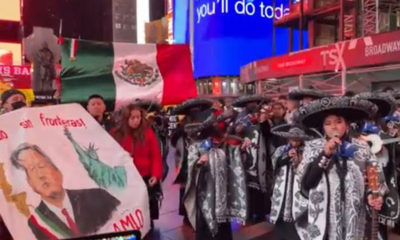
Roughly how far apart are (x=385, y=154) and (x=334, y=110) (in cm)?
176

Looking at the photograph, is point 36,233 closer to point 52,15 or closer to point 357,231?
point 357,231

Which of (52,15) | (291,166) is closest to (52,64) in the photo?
(291,166)

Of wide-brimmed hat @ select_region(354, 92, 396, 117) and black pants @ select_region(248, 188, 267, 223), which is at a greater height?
wide-brimmed hat @ select_region(354, 92, 396, 117)

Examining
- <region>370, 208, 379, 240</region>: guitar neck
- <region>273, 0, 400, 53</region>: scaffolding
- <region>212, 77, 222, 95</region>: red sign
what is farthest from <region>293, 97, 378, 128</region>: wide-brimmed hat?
<region>212, 77, 222, 95</region>: red sign

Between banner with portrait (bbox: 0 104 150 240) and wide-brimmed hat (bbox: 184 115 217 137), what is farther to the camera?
wide-brimmed hat (bbox: 184 115 217 137)

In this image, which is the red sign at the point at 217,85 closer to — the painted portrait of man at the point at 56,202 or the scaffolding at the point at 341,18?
the scaffolding at the point at 341,18

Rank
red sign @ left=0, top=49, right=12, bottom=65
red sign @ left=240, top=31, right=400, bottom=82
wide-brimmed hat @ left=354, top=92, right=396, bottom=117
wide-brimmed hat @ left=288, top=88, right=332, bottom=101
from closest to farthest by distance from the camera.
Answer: wide-brimmed hat @ left=354, top=92, right=396, bottom=117 → wide-brimmed hat @ left=288, top=88, right=332, bottom=101 → red sign @ left=0, top=49, right=12, bottom=65 → red sign @ left=240, top=31, right=400, bottom=82

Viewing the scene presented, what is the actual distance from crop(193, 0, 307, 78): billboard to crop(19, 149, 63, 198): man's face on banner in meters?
31.7

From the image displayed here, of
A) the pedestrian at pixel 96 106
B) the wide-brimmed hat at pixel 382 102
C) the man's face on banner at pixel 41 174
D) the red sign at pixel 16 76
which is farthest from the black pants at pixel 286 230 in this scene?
the red sign at pixel 16 76

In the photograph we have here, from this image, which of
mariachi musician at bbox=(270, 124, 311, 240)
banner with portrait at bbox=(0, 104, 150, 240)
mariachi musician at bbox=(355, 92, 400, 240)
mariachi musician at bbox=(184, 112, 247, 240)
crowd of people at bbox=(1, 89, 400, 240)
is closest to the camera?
banner with portrait at bbox=(0, 104, 150, 240)

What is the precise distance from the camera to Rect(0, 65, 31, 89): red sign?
8984mm

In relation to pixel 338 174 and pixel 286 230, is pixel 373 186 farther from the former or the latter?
pixel 286 230

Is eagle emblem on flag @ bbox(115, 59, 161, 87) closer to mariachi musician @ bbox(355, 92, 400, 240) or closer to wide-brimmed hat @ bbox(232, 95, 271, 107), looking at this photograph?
mariachi musician @ bbox(355, 92, 400, 240)

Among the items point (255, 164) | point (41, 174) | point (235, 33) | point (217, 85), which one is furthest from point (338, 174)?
point (217, 85)
